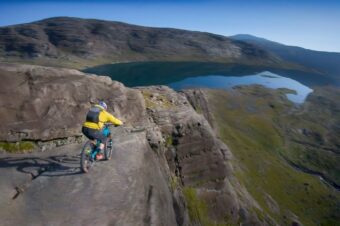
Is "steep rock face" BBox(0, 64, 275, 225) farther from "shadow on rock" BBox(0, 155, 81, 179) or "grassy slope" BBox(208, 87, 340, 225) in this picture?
"grassy slope" BBox(208, 87, 340, 225)

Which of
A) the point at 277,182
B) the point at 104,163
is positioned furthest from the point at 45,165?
the point at 277,182

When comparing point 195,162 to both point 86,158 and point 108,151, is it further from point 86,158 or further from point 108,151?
point 86,158

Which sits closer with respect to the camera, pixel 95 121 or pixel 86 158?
pixel 95 121

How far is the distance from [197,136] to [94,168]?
23862mm

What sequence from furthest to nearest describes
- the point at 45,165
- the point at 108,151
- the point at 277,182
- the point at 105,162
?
the point at 277,182 < the point at 108,151 < the point at 105,162 < the point at 45,165

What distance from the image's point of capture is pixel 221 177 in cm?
4319

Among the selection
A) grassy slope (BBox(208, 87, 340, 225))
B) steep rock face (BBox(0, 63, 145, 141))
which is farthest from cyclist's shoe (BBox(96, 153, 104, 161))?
grassy slope (BBox(208, 87, 340, 225))

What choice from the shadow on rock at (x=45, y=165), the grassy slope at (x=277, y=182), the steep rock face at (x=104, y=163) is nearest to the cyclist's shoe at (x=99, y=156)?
the steep rock face at (x=104, y=163)

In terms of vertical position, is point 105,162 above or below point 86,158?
below

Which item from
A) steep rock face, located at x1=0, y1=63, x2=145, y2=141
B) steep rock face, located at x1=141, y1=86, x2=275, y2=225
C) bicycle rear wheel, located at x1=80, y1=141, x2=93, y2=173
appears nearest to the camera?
bicycle rear wheel, located at x1=80, y1=141, x2=93, y2=173

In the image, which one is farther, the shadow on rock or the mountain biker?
the shadow on rock

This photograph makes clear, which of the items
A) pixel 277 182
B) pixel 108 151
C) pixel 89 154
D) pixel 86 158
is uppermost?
pixel 89 154

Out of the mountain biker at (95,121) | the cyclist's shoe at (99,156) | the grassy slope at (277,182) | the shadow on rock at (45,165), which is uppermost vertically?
the mountain biker at (95,121)

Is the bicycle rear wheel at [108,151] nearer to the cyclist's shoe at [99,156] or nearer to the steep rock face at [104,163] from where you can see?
the cyclist's shoe at [99,156]
